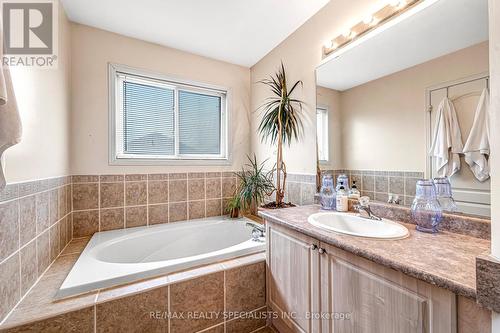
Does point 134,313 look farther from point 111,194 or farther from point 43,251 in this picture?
point 111,194

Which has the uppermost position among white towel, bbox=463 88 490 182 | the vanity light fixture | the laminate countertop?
the vanity light fixture

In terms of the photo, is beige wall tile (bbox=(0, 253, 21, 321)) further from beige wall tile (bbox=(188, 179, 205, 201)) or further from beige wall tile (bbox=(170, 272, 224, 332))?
beige wall tile (bbox=(188, 179, 205, 201))

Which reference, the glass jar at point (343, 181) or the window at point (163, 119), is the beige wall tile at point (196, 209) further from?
the glass jar at point (343, 181)

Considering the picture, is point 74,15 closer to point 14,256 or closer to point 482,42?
point 14,256

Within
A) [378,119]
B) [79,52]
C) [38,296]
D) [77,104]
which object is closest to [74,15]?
[79,52]

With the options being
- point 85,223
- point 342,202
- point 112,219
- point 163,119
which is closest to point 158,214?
point 112,219

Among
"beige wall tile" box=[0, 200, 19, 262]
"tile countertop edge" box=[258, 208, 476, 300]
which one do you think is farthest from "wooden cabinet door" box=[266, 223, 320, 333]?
"beige wall tile" box=[0, 200, 19, 262]

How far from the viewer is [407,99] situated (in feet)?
4.07

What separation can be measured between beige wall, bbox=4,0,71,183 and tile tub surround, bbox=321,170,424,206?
2068mm

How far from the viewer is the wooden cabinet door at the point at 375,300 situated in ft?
2.21

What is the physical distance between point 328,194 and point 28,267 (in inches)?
77.6

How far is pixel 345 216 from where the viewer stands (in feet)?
4.53

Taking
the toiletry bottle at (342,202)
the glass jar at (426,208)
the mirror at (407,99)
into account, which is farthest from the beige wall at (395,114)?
the toiletry bottle at (342,202)

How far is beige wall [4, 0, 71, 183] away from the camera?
114 centimetres
